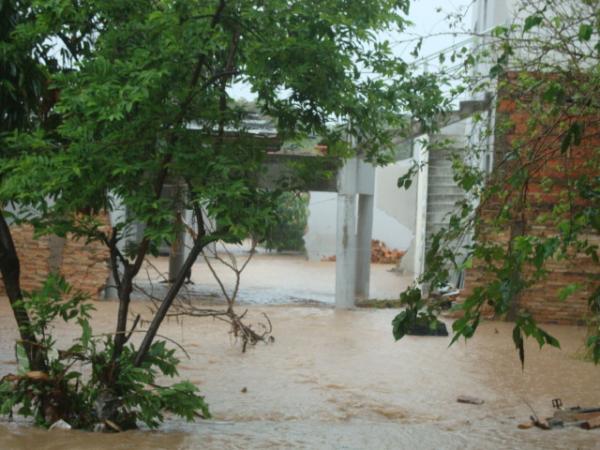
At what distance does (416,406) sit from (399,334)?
17.8 feet

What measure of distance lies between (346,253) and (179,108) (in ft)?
40.5

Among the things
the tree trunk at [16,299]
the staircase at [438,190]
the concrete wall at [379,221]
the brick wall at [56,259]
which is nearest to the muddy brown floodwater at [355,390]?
the tree trunk at [16,299]

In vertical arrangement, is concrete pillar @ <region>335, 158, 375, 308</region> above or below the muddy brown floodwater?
above

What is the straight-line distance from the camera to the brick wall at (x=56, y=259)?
62.4 ft

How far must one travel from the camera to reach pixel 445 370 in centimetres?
1247

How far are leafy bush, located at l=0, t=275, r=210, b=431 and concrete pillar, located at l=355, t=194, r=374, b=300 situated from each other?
1344cm

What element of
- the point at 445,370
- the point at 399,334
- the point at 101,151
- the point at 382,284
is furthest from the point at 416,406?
the point at 382,284

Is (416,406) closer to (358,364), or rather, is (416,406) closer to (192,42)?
(358,364)

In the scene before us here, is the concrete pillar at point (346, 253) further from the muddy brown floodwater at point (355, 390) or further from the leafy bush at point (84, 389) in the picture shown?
the leafy bush at point (84, 389)

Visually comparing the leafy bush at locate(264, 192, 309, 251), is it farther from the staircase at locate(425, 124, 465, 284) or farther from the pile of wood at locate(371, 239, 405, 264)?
the staircase at locate(425, 124, 465, 284)

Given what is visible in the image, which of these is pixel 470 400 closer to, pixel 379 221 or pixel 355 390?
pixel 355 390

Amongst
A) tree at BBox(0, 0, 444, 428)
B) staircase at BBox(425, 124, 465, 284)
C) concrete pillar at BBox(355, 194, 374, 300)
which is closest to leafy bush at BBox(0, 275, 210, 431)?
tree at BBox(0, 0, 444, 428)

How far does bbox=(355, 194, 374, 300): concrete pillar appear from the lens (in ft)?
69.0

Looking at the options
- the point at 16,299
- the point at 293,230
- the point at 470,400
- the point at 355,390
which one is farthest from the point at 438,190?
the point at 293,230
